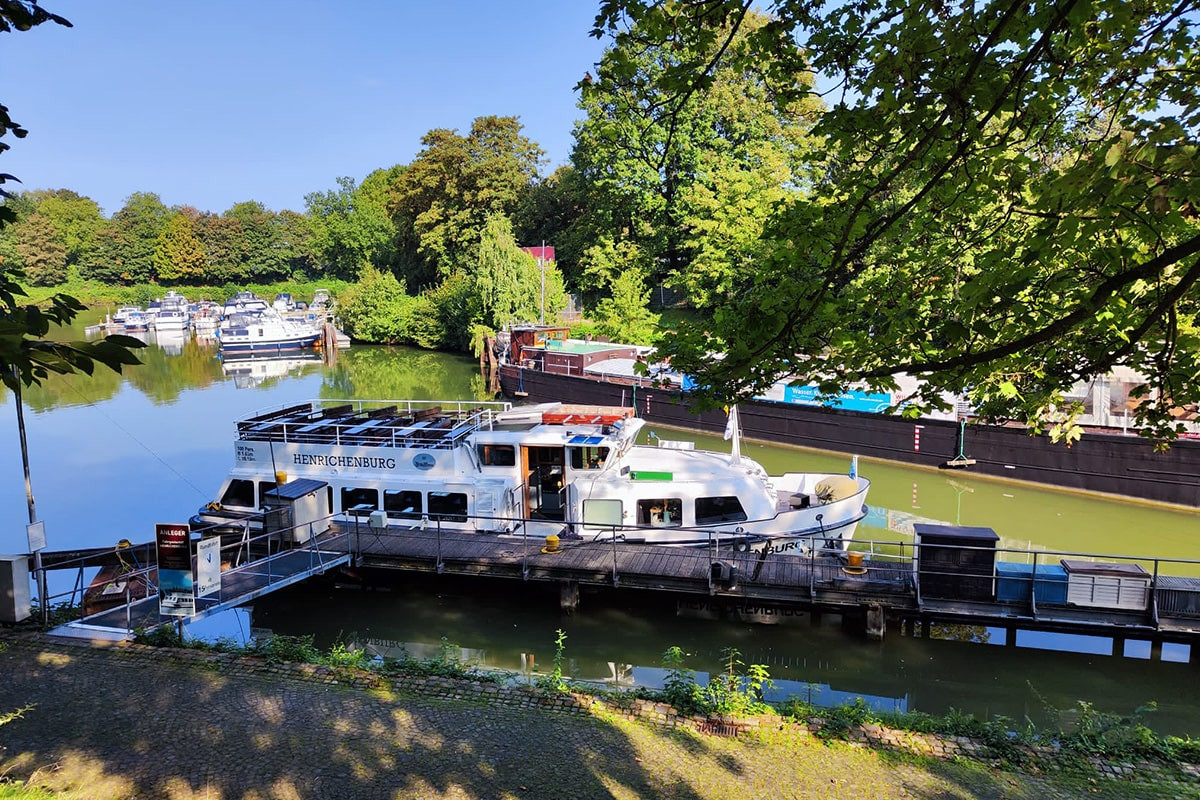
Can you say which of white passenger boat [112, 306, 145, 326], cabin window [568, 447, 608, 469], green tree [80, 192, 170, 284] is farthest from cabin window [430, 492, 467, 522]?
green tree [80, 192, 170, 284]

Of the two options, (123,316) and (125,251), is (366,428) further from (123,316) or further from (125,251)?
(125,251)

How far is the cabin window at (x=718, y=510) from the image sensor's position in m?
16.2

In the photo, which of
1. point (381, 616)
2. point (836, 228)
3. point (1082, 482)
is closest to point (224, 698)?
point (381, 616)

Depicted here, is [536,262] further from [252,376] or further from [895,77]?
[895,77]

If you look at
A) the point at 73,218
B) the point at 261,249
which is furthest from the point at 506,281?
the point at 73,218

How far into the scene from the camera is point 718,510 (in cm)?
1631

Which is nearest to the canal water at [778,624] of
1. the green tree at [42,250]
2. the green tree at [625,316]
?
the green tree at [625,316]

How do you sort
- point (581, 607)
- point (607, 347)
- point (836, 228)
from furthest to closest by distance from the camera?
1. point (607, 347)
2. point (581, 607)
3. point (836, 228)

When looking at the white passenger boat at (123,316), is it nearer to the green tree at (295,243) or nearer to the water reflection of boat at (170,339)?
the water reflection of boat at (170,339)

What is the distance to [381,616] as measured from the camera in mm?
16078

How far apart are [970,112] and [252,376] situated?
56676 millimetres

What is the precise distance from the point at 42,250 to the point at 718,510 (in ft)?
408

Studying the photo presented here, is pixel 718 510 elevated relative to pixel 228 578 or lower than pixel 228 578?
elevated

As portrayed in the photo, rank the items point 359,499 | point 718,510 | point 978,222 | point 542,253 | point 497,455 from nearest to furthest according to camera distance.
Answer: point 978,222 → point 718,510 → point 497,455 → point 359,499 → point 542,253
